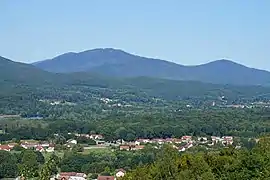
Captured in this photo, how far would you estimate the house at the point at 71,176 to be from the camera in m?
28.3

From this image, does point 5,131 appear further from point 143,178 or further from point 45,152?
point 143,178

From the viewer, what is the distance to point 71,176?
1138 inches

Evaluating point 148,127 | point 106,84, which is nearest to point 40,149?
point 148,127

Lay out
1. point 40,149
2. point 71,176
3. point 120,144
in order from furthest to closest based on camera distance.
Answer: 1. point 120,144
2. point 40,149
3. point 71,176

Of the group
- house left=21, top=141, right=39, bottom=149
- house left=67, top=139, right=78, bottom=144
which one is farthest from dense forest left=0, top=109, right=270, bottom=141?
house left=21, top=141, right=39, bottom=149

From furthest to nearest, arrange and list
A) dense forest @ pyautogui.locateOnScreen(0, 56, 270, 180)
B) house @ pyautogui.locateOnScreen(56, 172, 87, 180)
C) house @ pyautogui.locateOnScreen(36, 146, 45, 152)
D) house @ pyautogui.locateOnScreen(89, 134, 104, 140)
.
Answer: house @ pyautogui.locateOnScreen(89, 134, 104, 140)
house @ pyautogui.locateOnScreen(36, 146, 45, 152)
house @ pyautogui.locateOnScreen(56, 172, 87, 180)
dense forest @ pyautogui.locateOnScreen(0, 56, 270, 180)

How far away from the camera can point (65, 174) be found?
96.3 ft

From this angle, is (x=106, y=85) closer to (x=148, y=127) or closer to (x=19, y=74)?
(x=19, y=74)

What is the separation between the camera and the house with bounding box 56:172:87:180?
28305mm

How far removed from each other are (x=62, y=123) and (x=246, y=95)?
7862cm

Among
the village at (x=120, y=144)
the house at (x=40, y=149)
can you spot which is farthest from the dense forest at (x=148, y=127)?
the house at (x=40, y=149)

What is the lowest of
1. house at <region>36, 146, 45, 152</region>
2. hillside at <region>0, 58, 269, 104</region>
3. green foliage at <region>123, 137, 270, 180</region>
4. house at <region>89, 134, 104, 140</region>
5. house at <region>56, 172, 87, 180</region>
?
house at <region>89, 134, 104, 140</region>

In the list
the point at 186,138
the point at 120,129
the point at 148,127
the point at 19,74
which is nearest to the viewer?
the point at 186,138

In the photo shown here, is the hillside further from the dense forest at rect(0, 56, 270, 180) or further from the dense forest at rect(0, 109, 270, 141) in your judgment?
the dense forest at rect(0, 109, 270, 141)
